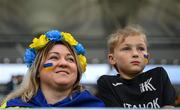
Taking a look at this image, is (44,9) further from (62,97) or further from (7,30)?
(62,97)

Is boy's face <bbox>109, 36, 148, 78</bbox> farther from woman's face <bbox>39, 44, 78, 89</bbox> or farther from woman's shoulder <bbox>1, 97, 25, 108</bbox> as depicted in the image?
woman's shoulder <bbox>1, 97, 25, 108</bbox>

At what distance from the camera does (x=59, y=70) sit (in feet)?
7.14

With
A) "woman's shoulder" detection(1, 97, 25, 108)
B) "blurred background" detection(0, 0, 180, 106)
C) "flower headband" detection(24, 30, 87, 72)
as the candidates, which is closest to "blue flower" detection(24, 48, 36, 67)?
"flower headband" detection(24, 30, 87, 72)

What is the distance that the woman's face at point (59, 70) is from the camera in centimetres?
216

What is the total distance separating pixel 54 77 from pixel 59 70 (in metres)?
0.04

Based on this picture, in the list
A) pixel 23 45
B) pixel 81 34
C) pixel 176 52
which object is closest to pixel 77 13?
pixel 81 34

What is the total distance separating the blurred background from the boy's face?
5.80m

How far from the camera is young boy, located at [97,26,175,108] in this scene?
228 centimetres

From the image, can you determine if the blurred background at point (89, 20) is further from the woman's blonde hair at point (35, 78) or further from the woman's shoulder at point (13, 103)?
the woman's shoulder at point (13, 103)

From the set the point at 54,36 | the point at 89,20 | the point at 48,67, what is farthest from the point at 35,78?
the point at 89,20

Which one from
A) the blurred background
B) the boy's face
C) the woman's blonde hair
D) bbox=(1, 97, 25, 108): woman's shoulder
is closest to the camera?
bbox=(1, 97, 25, 108): woman's shoulder

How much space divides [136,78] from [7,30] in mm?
6431

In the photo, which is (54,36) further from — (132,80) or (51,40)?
(132,80)

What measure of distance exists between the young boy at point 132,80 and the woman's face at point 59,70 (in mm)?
231
